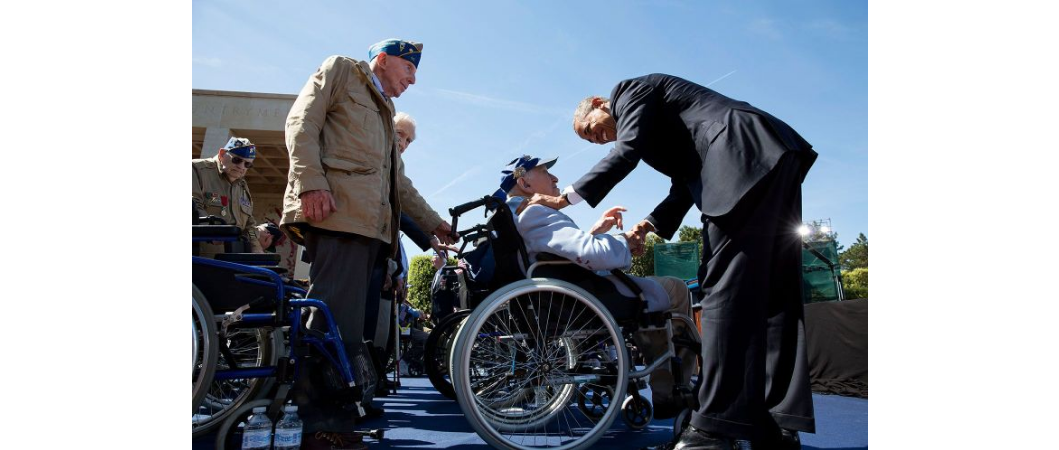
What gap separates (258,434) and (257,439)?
0.5 inches

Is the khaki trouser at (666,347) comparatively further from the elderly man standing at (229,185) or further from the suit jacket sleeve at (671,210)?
the elderly man standing at (229,185)

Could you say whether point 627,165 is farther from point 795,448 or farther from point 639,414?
point 639,414

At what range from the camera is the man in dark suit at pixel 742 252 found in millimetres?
1569

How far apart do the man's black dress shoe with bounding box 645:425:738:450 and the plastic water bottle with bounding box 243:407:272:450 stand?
3.66 ft

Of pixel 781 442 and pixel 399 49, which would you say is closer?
pixel 781 442

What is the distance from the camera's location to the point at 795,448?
1.67m

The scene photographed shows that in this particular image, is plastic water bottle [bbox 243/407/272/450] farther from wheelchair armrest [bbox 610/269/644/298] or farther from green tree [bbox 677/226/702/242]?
green tree [bbox 677/226/702/242]

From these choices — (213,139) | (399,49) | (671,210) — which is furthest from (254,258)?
(213,139)

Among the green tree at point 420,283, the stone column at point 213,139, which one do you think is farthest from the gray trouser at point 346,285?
the green tree at point 420,283

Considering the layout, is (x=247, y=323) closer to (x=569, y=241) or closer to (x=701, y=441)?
(x=569, y=241)

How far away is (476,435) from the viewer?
242 centimetres

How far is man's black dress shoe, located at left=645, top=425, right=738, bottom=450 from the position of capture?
1.54 metres

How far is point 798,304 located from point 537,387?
87cm

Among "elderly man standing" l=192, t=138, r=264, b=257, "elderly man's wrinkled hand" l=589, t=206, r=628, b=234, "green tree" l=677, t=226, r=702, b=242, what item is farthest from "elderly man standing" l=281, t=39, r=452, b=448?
"green tree" l=677, t=226, r=702, b=242
